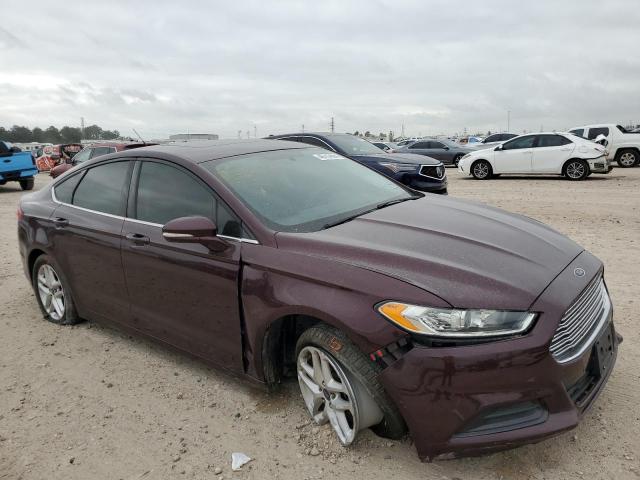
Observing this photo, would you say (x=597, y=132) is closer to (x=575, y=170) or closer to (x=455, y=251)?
(x=575, y=170)

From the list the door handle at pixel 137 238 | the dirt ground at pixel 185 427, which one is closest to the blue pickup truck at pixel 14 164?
the dirt ground at pixel 185 427

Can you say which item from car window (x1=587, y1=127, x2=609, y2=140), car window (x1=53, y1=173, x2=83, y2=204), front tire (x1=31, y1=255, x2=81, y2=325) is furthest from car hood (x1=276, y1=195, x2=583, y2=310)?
car window (x1=587, y1=127, x2=609, y2=140)

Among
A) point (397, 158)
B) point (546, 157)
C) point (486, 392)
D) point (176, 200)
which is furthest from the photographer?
point (546, 157)

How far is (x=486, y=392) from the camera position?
210 centimetres

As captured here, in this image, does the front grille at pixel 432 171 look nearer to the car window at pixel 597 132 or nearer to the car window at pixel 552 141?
the car window at pixel 552 141

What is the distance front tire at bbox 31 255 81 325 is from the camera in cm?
424

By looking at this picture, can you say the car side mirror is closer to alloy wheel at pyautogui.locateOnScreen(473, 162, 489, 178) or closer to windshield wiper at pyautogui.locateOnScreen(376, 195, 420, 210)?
windshield wiper at pyautogui.locateOnScreen(376, 195, 420, 210)

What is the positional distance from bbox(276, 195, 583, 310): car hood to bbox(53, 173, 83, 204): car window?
7.73ft

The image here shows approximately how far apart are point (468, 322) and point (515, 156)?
14.3 m

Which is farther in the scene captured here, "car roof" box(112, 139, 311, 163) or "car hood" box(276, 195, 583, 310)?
"car roof" box(112, 139, 311, 163)

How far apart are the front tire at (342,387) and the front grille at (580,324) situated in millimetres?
777

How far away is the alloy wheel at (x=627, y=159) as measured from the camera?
17594 mm

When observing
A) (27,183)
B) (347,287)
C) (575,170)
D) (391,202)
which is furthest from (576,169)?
(27,183)

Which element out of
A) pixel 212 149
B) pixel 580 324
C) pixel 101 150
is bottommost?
pixel 580 324
